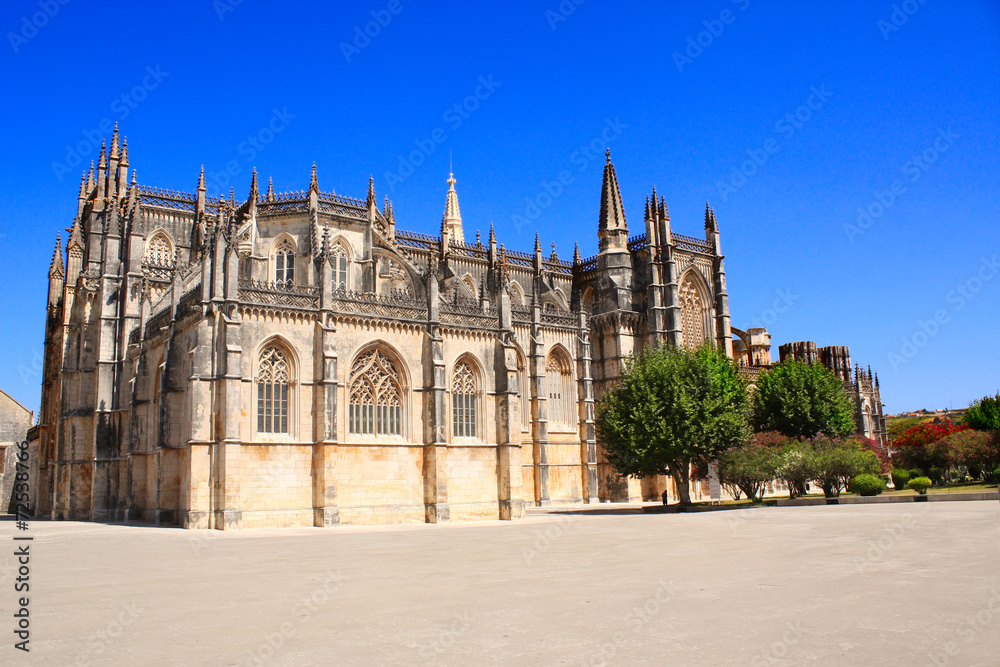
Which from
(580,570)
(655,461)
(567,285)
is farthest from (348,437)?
(567,285)

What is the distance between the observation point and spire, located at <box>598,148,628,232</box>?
57.7 metres

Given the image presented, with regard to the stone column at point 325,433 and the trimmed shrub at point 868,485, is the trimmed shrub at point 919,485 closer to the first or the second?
the trimmed shrub at point 868,485

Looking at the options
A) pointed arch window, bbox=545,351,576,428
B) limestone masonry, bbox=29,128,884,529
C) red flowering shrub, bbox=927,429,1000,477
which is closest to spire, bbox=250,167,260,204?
limestone masonry, bbox=29,128,884,529

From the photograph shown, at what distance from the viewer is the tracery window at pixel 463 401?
34719mm

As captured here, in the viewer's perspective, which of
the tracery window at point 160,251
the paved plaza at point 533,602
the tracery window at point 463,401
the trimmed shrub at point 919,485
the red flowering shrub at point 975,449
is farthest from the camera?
the tracery window at point 160,251

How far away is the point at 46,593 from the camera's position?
39.2 ft

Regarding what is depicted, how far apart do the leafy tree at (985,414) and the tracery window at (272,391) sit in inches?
2211

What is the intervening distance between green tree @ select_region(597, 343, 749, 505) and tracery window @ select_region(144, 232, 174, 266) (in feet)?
88.0

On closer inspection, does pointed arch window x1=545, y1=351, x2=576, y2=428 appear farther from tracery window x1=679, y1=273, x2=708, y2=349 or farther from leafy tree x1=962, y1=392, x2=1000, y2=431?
leafy tree x1=962, y1=392, x2=1000, y2=431

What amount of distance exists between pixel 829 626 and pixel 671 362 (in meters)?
30.5

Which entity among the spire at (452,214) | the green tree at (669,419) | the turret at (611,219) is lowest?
the green tree at (669,419)

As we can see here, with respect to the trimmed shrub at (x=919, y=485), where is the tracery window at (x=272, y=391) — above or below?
above

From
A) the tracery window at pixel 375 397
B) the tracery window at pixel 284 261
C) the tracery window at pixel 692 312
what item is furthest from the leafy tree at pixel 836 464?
the tracery window at pixel 284 261

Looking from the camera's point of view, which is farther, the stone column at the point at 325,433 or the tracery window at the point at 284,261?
the tracery window at the point at 284,261
